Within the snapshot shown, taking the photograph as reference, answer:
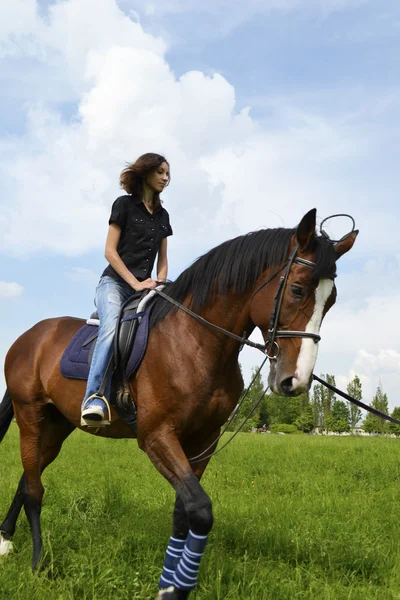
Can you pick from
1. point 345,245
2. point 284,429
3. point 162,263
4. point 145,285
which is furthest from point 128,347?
point 284,429

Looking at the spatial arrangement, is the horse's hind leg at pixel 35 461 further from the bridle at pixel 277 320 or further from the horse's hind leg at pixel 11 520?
the bridle at pixel 277 320

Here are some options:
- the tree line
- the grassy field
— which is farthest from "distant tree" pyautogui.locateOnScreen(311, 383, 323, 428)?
the grassy field

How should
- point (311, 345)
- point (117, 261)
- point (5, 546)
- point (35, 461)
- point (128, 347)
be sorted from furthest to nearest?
point (35, 461) → point (5, 546) → point (117, 261) → point (128, 347) → point (311, 345)

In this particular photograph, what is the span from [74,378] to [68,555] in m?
1.67

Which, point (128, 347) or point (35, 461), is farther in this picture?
point (35, 461)

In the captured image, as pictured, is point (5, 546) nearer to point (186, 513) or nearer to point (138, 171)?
point (186, 513)

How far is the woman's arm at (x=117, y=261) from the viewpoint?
4.93 meters

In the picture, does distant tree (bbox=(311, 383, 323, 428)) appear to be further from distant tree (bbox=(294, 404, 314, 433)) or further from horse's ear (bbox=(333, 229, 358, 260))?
horse's ear (bbox=(333, 229, 358, 260))

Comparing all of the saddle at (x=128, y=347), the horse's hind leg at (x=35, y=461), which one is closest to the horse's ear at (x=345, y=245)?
the saddle at (x=128, y=347)

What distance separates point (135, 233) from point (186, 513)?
2592 mm

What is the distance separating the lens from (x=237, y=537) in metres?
5.81

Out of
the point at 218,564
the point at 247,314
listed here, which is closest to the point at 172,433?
the point at 247,314

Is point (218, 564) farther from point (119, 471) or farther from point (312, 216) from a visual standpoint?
point (119, 471)

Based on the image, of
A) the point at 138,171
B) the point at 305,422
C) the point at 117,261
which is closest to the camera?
the point at 117,261
